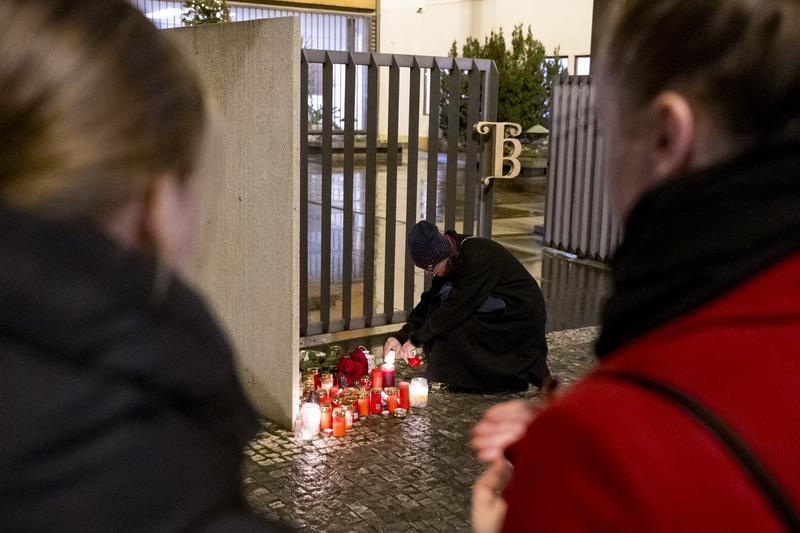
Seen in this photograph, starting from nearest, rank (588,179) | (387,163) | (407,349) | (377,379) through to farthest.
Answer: (377,379), (407,349), (387,163), (588,179)

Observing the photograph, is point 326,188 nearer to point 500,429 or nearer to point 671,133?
point 500,429

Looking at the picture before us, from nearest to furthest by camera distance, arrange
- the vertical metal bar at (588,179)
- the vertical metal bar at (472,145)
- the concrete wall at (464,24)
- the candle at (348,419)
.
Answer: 1. the candle at (348,419)
2. the vertical metal bar at (472,145)
3. the vertical metal bar at (588,179)
4. the concrete wall at (464,24)

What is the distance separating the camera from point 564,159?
9859mm

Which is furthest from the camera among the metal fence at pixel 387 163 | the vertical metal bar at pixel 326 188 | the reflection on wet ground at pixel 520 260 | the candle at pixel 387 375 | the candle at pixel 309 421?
the reflection on wet ground at pixel 520 260

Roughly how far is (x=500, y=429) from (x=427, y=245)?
12.0 ft

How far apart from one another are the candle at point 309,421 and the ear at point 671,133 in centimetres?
361

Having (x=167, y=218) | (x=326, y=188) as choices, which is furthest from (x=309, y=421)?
(x=167, y=218)

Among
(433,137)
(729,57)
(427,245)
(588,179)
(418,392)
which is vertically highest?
(729,57)

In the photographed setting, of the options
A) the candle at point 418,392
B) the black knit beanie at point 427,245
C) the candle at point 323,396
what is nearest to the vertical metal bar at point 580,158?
the black knit beanie at point 427,245

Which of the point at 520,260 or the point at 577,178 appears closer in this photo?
the point at 577,178

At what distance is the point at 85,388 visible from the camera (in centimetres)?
79

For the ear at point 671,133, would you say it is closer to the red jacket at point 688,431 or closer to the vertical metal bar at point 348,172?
the red jacket at point 688,431

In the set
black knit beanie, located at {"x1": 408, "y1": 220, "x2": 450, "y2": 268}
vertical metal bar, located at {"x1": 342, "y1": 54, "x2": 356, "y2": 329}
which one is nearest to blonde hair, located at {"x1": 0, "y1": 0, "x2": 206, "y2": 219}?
black knit beanie, located at {"x1": 408, "y1": 220, "x2": 450, "y2": 268}

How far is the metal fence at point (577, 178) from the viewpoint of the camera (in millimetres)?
9461
